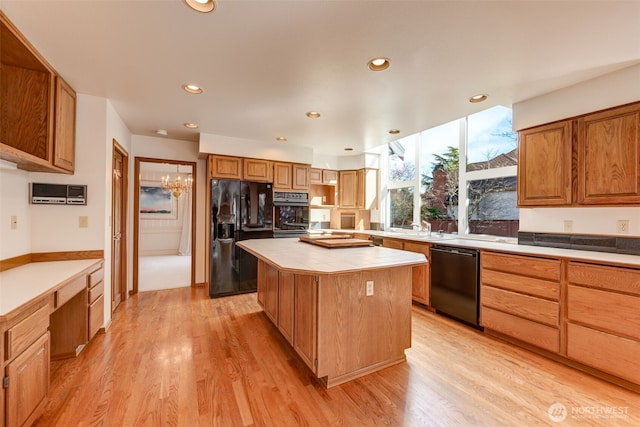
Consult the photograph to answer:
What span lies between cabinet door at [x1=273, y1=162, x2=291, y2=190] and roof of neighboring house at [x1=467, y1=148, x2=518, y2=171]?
2.83 meters

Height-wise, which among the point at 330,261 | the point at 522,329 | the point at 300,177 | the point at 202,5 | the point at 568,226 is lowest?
the point at 522,329

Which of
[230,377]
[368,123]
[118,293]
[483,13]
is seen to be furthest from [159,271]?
[483,13]

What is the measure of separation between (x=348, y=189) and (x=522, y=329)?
361 centimetres

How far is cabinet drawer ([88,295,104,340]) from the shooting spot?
2.35 metres

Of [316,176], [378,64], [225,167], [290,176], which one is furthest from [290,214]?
[378,64]

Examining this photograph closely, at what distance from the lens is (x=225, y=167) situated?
4.03m

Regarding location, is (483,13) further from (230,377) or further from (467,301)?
(230,377)

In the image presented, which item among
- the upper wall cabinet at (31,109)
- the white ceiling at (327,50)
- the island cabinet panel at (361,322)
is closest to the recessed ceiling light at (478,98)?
the white ceiling at (327,50)

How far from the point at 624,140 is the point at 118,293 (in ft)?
18.7

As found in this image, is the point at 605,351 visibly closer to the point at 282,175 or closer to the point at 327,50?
the point at 327,50

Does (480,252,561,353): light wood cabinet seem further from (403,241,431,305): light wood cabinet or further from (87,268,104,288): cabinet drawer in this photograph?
(87,268,104,288): cabinet drawer

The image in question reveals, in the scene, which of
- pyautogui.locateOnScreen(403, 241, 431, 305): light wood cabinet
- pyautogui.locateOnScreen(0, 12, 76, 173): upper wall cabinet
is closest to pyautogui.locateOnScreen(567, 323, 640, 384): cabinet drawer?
pyautogui.locateOnScreen(403, 241, 431, 305): light wood cabinet

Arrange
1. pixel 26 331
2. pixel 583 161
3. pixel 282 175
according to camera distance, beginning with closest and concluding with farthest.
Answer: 1. pixel 26 331
2. pixel 583 161
3. pixel 282 175

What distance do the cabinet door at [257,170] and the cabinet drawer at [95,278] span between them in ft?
7.19
